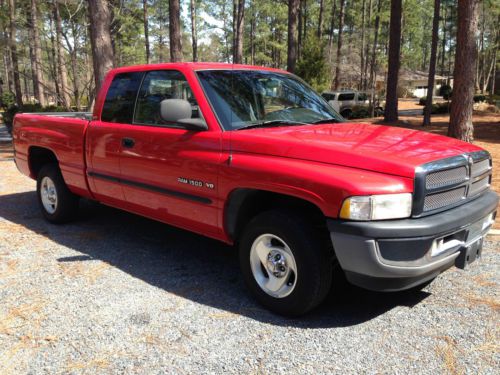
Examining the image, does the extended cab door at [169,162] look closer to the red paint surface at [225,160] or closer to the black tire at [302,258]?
the red paint surface at [225,160]

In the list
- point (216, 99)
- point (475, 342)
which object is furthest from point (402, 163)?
point (216, 99)

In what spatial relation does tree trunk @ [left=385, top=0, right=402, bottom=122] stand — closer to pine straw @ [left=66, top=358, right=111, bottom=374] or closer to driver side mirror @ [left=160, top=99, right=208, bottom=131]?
driver side mirror @ [left=160, top=99, right=208, bottom=131]

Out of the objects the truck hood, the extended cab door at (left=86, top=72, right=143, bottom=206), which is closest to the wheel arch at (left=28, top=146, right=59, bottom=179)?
the extended cab door at (left=86, top=72, right=143, bottom=206)

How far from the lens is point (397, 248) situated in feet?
9.33

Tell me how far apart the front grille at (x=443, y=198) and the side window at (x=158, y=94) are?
2091 mm

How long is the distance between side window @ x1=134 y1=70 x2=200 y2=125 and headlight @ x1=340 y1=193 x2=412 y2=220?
1.80 meters

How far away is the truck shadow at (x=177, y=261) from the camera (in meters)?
3.54

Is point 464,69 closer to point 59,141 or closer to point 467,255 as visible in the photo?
point 467,255

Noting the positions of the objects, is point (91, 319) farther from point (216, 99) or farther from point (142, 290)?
point (216, 99)

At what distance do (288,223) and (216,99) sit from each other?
133 centimetres

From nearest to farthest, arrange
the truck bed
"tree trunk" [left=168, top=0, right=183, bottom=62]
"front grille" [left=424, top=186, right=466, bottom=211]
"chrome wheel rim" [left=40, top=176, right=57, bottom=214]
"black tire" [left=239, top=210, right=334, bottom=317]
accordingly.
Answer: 1. "front grille" [left=424, top=186, right=466, bottom=211]
2. "black tire" [left=239, top=210, right=334, bottom=317]
3. the truck bed
4. "chrome wheel rim" [left=40, top=176, right=57, bottom=214]
5. "tree trunk" [left=168, top=0, right=183, bottom=62]

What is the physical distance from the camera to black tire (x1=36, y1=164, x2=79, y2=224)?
5641 mm

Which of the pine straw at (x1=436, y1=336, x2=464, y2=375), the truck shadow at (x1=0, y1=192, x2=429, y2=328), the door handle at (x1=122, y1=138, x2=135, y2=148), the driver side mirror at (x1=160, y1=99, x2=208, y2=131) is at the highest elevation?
the driver side mirror at (x1=160, y1=99, x2=208, y2=131)

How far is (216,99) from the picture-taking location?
12.8 feet
